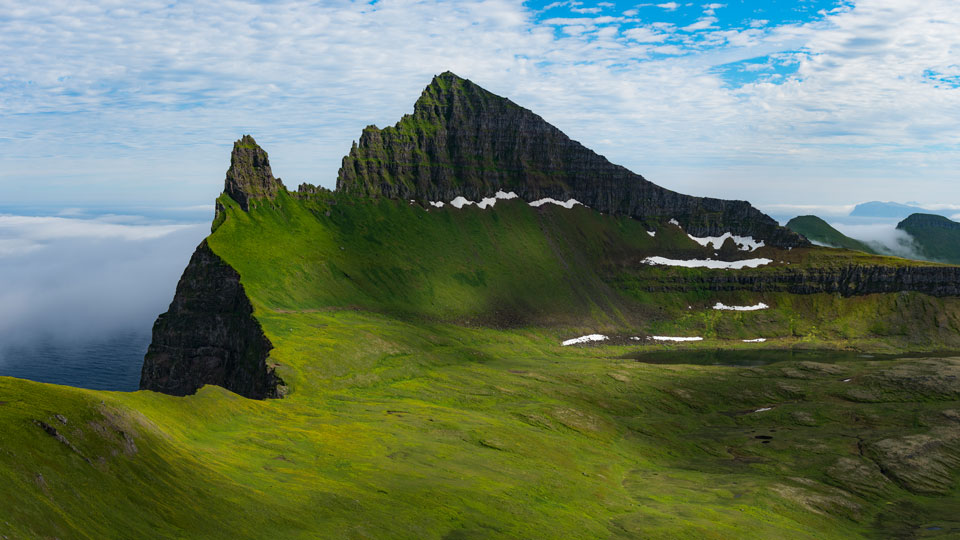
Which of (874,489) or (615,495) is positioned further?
(874,489)

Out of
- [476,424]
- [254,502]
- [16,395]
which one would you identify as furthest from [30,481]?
[476,424]

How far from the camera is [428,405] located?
196 metres

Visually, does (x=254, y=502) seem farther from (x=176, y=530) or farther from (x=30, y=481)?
(x=30, y=481)

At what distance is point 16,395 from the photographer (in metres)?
75.9

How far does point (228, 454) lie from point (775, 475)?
460ft

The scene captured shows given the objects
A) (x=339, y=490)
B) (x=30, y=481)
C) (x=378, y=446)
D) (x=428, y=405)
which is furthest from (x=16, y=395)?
(x=428, y=405)

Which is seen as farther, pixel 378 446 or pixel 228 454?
pixel 378 446

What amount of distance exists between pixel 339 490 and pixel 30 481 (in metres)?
48.7

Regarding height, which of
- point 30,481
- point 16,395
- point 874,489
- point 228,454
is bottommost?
point 874,489

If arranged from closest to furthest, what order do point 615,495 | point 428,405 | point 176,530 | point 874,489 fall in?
point 176,530 < point 615,495 < point 874,489 < point 428,405

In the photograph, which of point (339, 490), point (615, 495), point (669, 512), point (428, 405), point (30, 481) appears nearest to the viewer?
point (30, 481)

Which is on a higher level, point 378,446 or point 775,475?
point 378,446

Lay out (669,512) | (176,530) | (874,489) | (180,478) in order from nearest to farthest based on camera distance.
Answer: (176,530), (180,478), (669,512), (874,489)

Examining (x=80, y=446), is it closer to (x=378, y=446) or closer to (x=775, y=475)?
(x=378, y=446)
